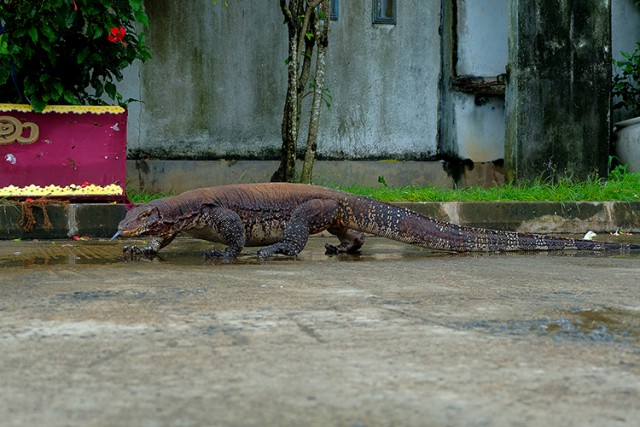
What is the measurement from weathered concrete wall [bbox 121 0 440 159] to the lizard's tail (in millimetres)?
4330

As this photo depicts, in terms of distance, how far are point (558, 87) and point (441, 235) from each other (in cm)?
451

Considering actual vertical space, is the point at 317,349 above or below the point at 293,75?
below

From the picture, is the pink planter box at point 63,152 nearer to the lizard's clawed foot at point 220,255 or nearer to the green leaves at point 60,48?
the green leaves at point 60,48

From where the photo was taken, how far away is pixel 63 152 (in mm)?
7801

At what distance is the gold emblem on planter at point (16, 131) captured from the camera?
25.1 feet

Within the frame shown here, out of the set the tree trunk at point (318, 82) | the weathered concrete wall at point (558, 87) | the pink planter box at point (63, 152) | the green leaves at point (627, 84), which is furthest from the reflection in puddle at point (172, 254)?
the green leaves at point (627, 84)

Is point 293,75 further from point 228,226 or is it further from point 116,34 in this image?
point 228,226

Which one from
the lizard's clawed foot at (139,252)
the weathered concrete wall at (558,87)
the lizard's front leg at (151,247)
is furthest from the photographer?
the weathered concrete wall at (558,87)

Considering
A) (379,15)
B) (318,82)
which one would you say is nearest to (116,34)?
(318,82)

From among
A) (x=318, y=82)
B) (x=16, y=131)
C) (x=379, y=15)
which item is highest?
(x=379, y=15)

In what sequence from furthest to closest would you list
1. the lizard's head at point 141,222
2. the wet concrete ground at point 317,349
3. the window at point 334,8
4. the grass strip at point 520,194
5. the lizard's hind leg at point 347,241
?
the window at point 334,8
the grass strip at point 520,194
the lizard's hind leg at point 347,241
the lizard's head at point 141,222
the wet concrete ground at point 317,349

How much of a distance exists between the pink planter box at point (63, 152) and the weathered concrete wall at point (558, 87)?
4592 millimetres

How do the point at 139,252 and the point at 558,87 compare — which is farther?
the point at 558,87

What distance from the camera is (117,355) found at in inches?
96.0
